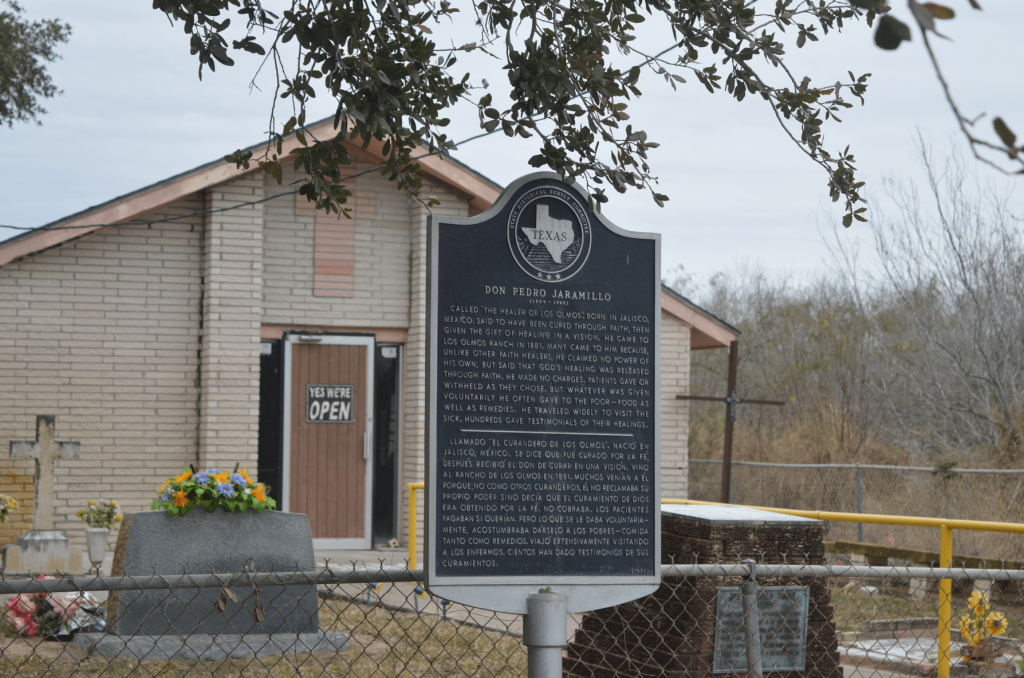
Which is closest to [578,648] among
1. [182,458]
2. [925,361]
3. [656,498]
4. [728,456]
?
[656,498]

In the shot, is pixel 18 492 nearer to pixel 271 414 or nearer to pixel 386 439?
pixel 271 414

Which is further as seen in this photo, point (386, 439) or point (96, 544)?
point (386, 439)

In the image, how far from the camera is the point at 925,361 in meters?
19.5

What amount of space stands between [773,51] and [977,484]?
10.7m

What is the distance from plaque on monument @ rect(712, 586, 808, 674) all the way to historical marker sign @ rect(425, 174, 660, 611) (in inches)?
54.6

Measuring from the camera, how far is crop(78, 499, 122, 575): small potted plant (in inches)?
422

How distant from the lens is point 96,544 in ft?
35.2

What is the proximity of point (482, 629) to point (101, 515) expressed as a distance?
557 centimetres

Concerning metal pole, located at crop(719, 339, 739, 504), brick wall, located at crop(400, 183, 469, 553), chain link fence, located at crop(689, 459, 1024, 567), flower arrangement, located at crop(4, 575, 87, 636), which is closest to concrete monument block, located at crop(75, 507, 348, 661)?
flower arrangement, located at crop(4, 575, 87, 636)

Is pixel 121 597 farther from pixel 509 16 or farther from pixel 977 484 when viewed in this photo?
pixel 977 484

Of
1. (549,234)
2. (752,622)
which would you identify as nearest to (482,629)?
(752,622)

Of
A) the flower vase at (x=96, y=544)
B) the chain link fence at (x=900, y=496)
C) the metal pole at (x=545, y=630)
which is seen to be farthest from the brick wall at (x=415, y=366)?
the metal pole at (x=545, y=630)

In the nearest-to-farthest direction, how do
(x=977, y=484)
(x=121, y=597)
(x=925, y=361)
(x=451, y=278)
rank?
1. (x=451, y=278)
2. (x=121, y=597)
3. (x=977, y=484)
4. (x=925, y=361)

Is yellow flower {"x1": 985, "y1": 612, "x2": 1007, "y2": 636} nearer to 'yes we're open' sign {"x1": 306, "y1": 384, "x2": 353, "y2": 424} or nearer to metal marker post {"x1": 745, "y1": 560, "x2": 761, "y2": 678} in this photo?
metal marker post {"x1": 745, "y1": 560, "x2": 761, "y2": 678}
